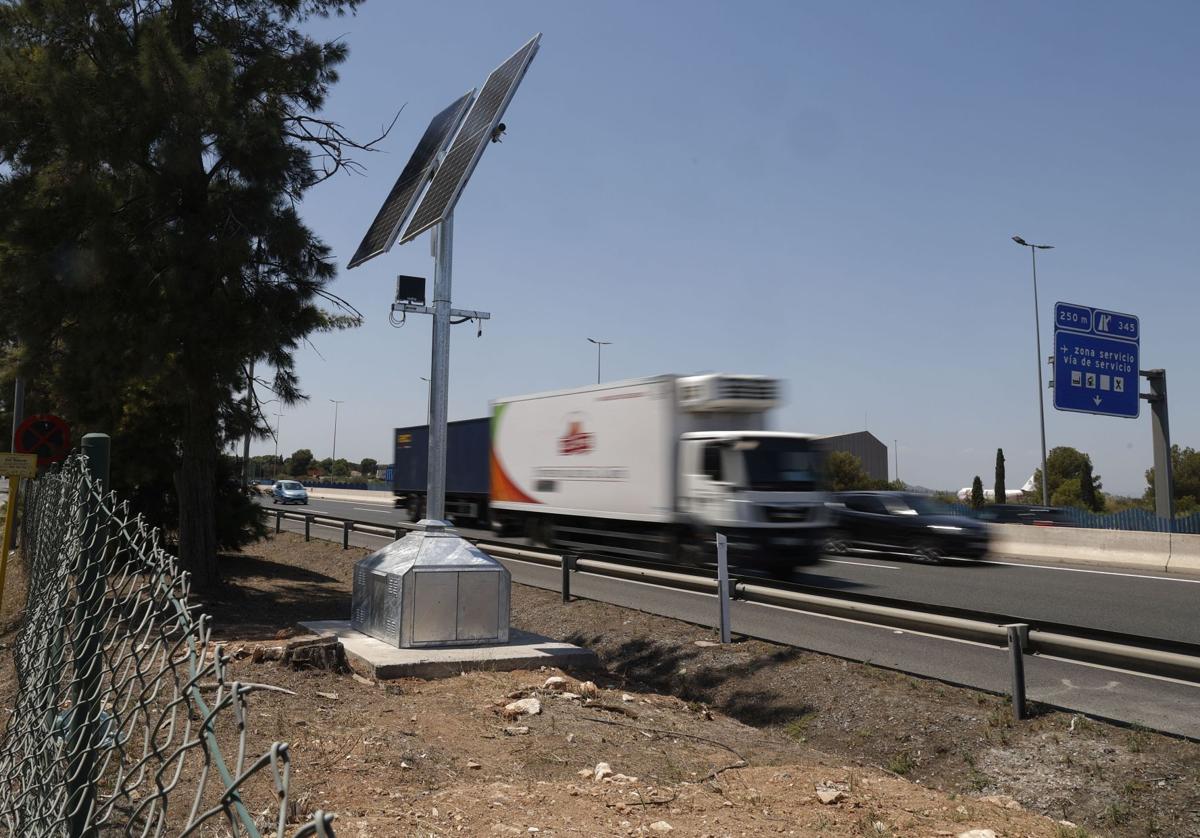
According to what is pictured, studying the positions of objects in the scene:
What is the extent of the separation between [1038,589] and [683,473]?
19.9 feet

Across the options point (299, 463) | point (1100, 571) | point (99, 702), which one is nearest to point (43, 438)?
point (99, 702)

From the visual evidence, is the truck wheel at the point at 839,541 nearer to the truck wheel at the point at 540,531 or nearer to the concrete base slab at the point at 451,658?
the truck wheel at the point at 540,531

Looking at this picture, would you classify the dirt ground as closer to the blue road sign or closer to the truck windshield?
the truck windshield

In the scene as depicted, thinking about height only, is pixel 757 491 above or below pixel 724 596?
above

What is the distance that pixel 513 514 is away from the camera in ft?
78.4

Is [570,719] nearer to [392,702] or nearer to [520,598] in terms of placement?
[392,702]

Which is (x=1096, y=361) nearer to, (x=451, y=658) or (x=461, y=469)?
(x=461, y=469)

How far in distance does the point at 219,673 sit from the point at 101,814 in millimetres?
990

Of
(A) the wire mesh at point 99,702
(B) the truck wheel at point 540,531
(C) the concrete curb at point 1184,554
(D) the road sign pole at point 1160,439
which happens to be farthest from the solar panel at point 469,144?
(D) the road sign pole at point 1160,439

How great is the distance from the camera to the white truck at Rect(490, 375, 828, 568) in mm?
15992

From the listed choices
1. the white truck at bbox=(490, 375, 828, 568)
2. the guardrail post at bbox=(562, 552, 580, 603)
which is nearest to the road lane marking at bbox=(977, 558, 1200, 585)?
the white truck at bbox=(490, 375, 828, 568)

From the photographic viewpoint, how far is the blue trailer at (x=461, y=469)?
26.9m

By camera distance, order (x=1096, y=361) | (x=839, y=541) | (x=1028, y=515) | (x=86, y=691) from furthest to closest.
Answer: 1. (x=1028, y=515)
2. (x=1096, y=361)
3. (x=839, y=541)
4. (x=86, y=691)

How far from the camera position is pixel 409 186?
35.2ft
